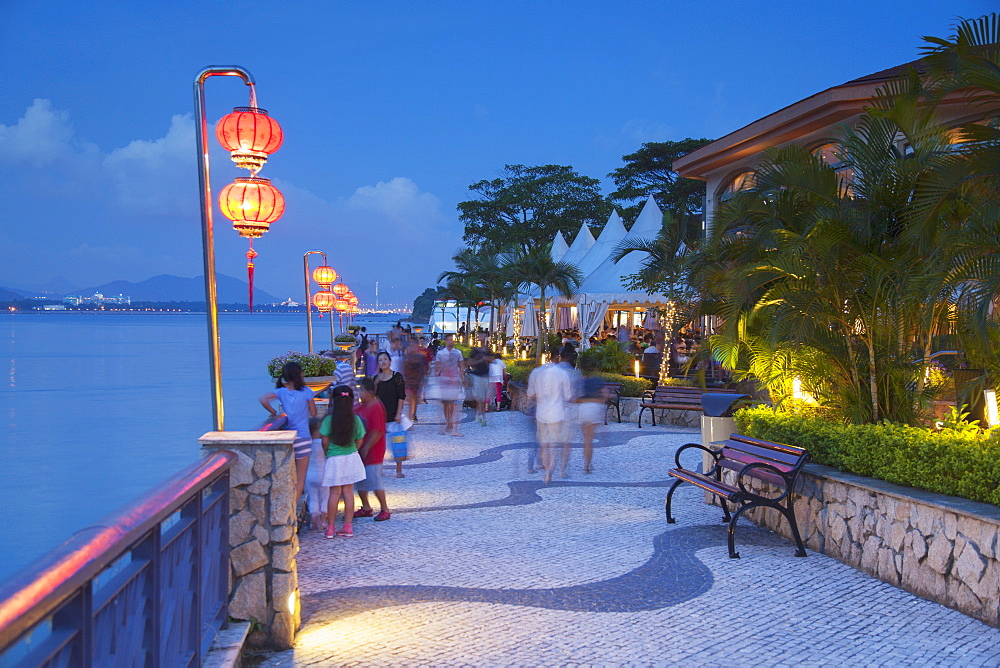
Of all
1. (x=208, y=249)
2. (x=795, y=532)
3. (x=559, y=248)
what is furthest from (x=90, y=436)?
(x=559, y=248)

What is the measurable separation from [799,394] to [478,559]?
14.4ft

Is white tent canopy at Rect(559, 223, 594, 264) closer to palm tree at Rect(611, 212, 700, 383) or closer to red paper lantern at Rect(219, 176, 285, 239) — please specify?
palm tree at Rect(611, 212, 700, 383)

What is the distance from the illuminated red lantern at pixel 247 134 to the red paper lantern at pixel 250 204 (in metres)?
0.19

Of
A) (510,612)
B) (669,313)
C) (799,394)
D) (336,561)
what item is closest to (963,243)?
(799,394)

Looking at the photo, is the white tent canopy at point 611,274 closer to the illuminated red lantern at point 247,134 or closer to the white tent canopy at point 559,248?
the white tent canopy at point 559,248

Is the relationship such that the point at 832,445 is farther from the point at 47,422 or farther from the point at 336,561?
the point at 47,422

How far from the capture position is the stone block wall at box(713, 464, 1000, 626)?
517 centimetres

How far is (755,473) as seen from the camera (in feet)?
23.8

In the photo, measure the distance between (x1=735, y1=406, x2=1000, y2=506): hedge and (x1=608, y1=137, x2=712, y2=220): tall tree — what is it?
3487 centimetres

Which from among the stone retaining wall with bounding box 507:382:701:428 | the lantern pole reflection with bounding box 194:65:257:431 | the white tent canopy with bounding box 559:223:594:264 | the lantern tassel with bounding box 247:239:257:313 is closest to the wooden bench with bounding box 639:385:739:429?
the stone retaining wall with bounding box 507:382:701:428

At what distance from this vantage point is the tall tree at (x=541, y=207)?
164ft

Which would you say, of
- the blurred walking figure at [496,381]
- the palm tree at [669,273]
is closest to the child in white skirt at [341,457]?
the blurred walking figure at [496,381]

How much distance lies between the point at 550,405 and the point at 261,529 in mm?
5506

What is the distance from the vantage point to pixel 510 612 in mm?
5316
